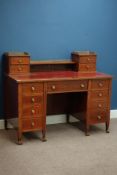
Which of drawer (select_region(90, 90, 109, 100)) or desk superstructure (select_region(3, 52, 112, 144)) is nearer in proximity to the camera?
desk superstructure (select_region(3, 52, 112, 144))

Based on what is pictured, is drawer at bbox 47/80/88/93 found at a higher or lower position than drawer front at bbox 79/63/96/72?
lower

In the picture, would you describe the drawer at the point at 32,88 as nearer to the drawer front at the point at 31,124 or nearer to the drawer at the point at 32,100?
the drawer at the point at 32,100

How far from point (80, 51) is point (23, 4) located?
0.97 metres

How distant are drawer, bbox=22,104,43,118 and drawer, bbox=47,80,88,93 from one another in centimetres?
23

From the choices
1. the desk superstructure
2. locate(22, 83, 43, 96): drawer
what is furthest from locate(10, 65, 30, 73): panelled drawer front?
locate(22, 83, 43, 96): drawer

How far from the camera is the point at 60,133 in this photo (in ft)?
13.0

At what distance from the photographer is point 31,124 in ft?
11.8

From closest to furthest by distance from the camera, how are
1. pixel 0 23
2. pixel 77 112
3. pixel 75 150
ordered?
pixel 75 150, pixel 0 23, pixel 77 112

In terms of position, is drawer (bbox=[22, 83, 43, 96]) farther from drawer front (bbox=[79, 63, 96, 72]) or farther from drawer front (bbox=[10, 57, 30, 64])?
drawer front (bbox=[79, 63, 96, 72])

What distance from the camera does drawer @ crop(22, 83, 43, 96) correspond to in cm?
349

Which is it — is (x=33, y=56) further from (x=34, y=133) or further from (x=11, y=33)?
(x=34, y=133)

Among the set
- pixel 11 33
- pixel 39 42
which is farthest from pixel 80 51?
pixel 11 33

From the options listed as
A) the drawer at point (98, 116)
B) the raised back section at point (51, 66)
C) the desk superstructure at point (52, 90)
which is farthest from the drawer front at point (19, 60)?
the drawer at point (98, 116)

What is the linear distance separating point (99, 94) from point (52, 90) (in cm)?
63
